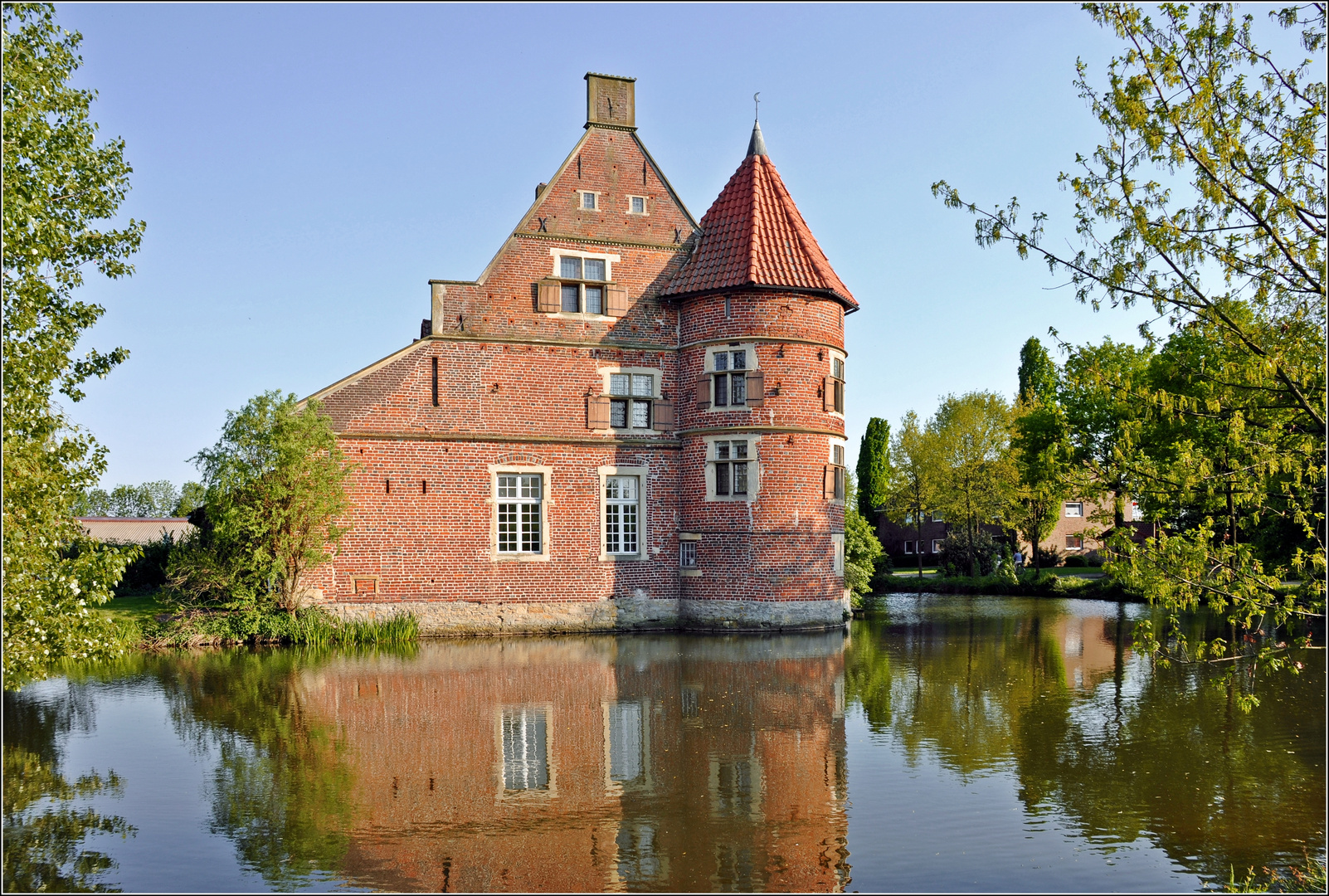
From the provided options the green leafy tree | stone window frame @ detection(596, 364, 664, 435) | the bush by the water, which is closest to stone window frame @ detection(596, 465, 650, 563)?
stone window frame @ detection(596, 364, 664, 435)

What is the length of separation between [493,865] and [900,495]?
131 feet

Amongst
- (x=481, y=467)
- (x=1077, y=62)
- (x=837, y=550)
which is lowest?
(x=837, y=550)

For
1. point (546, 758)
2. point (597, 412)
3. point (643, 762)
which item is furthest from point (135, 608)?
point (643, 762)

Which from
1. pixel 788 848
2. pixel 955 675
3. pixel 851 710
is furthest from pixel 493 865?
pixel 955 675

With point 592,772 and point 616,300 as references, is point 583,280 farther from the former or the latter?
point 592,772

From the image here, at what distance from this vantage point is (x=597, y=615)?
23.1 metres

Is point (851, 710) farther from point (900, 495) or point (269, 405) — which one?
point (900, 495)

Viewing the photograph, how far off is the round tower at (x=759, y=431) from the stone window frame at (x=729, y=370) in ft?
0.09

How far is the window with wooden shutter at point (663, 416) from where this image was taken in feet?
78.0

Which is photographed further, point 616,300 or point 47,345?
point 616,300

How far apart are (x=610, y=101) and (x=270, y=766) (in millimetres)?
18754

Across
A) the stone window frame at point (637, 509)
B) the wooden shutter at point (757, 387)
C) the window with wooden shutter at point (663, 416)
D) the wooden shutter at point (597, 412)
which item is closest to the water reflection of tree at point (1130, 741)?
the stone window frame at point (637, 509)

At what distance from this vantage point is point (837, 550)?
23.8 m

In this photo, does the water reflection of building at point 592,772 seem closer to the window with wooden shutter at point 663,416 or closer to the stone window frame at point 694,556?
the stone window frame at point 694,556
